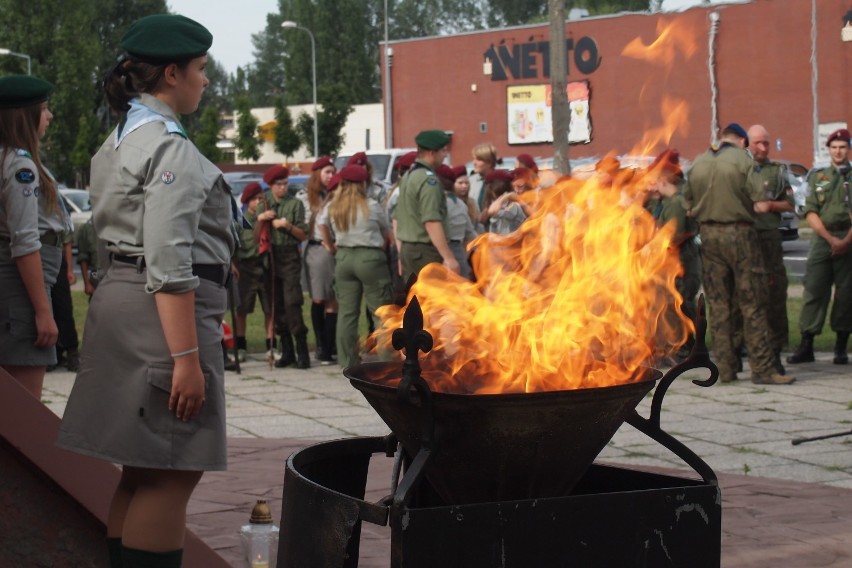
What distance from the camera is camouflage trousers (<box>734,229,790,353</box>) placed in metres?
10.4

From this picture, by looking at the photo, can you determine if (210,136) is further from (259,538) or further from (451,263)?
(259,538)

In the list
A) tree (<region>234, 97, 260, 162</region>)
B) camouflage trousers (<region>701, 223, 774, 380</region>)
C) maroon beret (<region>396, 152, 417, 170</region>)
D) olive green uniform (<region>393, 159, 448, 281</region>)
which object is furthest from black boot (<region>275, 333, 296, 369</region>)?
tree (<region>234, 97, 260, 162</region>)

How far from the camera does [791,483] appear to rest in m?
6.44

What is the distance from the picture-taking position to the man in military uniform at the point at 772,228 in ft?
33.7

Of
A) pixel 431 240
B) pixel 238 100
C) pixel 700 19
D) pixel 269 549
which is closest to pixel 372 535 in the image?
pixel 269 549

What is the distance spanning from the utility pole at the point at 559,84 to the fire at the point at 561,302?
10433 millimetres

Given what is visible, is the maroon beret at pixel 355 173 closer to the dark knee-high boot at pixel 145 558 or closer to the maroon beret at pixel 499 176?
the maroon beret at pixel 499 176

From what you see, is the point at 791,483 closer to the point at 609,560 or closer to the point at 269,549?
the point at 269,549

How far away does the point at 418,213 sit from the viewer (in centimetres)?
997

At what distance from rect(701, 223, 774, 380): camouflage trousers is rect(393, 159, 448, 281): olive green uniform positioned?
85.9 inches

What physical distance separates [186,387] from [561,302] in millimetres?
1092

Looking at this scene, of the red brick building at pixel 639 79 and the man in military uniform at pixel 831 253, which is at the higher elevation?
the red brick building at pixel 639 79

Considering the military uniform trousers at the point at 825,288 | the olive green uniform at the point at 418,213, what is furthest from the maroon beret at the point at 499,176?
the military uniform trousers at the point at 825,288

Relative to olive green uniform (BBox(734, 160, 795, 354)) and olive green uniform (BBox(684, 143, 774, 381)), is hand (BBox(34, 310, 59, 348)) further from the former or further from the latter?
olive green uniform (BBox(734, 160, 795, 354))
